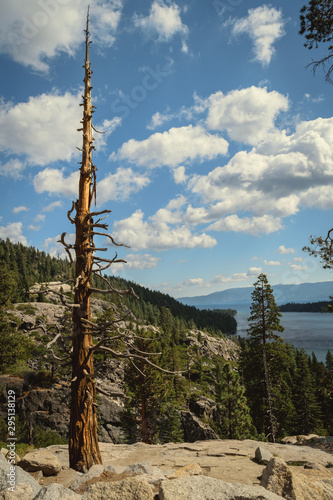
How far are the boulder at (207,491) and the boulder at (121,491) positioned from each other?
25 centimetres

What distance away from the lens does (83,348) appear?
6871 mm

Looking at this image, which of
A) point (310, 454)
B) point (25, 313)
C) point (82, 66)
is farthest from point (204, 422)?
point (82, 66)

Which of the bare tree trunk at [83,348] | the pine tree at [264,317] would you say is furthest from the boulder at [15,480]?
the pine tree at [264,317]

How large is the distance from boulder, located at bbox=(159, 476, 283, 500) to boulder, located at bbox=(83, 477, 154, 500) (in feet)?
0.83

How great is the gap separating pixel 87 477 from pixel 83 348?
2.54 metres

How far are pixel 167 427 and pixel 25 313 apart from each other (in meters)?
45.0

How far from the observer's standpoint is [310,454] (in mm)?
11969

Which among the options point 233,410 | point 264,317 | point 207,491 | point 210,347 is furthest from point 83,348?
point 210,347

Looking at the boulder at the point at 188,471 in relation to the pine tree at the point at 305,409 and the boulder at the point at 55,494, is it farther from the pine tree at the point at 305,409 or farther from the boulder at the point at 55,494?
the pine tree at the point at 305,409

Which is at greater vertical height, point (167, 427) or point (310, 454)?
point (310, 454)

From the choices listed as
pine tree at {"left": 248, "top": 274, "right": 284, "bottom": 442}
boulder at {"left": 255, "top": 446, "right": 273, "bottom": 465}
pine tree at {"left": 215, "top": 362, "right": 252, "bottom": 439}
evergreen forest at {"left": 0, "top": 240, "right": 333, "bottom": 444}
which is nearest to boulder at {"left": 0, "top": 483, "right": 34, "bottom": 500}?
evergreen forest at {"left": 0, "top": 240, "right": 333, "bottom": 444}

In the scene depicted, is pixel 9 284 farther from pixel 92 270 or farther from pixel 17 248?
pixel 17 248

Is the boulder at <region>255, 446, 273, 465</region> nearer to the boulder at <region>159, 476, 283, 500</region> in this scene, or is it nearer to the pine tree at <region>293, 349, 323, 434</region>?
the boulder at <region>159, 476, 283, 500</region>

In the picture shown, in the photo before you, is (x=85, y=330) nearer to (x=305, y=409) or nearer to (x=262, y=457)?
(x=262, y=457)
